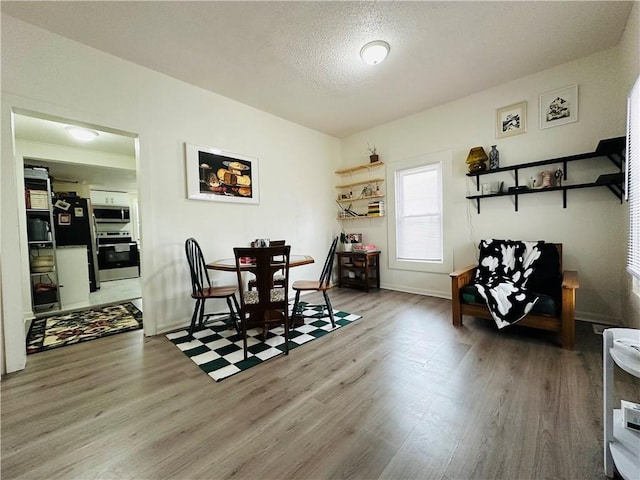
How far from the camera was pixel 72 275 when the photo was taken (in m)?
3.91

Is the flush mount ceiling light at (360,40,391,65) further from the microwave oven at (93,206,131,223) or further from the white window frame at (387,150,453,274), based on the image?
the microwave oven at (93,206,131,223)

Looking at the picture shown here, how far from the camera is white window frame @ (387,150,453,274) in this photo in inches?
143

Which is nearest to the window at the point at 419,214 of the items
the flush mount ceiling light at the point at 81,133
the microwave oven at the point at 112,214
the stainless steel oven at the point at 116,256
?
the flush mount ceiling light at the point at 81,133

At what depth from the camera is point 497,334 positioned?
Answer: 95.2 inches

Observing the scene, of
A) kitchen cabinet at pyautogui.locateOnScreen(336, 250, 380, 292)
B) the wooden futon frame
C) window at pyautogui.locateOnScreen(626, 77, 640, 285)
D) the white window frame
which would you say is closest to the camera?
window at pyautogui.locateOnScreen(626, 77, 640, 285)

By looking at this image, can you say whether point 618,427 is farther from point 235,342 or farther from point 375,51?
point 375,51

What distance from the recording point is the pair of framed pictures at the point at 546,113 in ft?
8.95

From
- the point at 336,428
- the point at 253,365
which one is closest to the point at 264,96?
the point at 253,365

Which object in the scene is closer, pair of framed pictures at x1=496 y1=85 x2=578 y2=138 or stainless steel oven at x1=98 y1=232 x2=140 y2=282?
pair of framed pictures at x1=496 y1=85 x2=578 y2=138

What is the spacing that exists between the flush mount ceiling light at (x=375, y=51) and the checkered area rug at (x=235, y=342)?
277cm

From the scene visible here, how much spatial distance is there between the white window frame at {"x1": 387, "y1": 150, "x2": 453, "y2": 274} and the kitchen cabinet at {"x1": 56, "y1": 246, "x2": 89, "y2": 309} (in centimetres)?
506

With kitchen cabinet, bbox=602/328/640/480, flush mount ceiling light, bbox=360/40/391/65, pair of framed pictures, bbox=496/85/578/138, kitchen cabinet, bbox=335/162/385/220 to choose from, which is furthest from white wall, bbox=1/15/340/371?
kitchen cabinet, bbox=602/328/640/480

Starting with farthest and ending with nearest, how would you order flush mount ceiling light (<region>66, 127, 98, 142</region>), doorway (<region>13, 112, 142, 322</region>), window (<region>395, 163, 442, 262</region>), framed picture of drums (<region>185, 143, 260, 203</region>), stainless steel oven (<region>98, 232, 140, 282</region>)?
1. stainless steel oven (<region>98, 232, 140, 282</region>)
2. window (<region>395, 163, 442, 262</region>)
3. doorway (<region>13, 112, 142, 322</region>)
4. flush mount ceiling light (<region>66, 127, 98, 142</region>)
5. framed picture of drums (<region>185, 143, 260, 203</region>)

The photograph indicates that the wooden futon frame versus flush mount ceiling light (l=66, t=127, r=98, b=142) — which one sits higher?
flush mount ceiling light (l=66, t=127, r=98, b=142)
